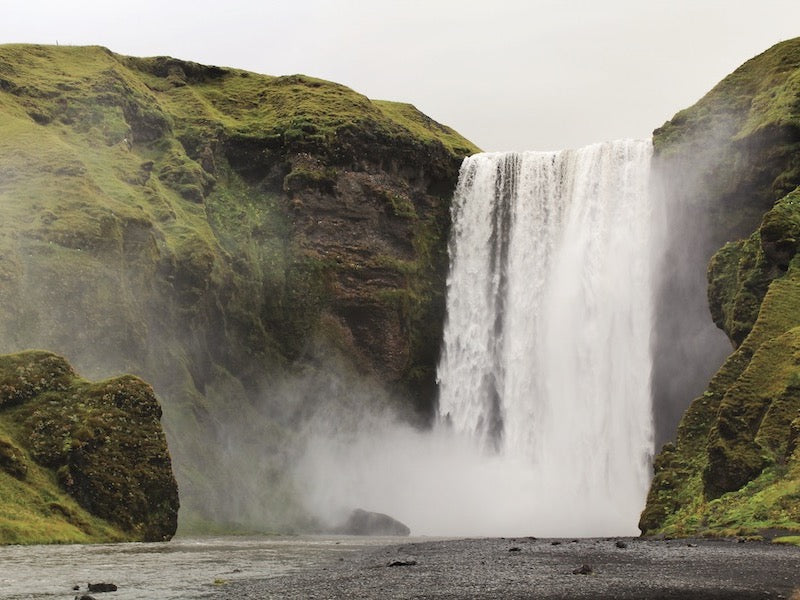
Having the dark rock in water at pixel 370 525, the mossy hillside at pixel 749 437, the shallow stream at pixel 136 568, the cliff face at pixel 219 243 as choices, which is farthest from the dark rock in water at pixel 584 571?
the dark rock in water at pixel 370 525

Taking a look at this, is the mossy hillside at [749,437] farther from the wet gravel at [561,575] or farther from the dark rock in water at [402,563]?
the dark rock in water at [402,563]

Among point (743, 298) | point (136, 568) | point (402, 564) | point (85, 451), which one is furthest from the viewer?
point (743, 298)

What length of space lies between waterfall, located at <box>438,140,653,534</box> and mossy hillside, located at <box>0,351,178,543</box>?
28266 millimetres

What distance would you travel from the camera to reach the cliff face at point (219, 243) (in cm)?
6300

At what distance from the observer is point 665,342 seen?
2574 inches

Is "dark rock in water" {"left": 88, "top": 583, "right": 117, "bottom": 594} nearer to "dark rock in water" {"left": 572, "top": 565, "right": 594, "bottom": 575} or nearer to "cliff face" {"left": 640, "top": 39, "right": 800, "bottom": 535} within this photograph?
"dark rock in water" {"left": 572, "top": 565, "right": 594, "bottom": 575}

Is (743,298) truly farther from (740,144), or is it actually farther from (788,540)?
(788,540)

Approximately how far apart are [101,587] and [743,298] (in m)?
37.1

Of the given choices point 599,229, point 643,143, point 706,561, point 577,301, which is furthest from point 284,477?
point 706,561

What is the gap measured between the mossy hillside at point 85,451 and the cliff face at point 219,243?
37.8 ft

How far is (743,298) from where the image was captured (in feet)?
159

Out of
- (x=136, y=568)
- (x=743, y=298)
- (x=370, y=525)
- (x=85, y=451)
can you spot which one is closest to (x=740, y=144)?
(x=743, y=298)

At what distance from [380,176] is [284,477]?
27139 millimetres

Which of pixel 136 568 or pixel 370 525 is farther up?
pixel 370 525
